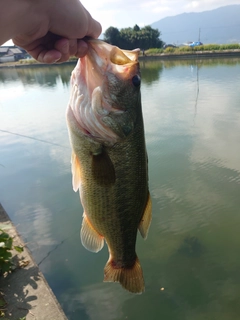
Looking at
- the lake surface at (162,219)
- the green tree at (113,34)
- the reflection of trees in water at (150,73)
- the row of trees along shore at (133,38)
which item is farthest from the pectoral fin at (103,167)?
the green tree at (113,34)

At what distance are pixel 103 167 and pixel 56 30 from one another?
649 mm

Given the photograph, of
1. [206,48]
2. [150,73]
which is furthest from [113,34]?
[150,73]

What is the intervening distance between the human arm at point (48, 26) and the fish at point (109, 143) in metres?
0.11

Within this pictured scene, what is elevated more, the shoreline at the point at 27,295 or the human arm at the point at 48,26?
the human arm at the point at 48,26

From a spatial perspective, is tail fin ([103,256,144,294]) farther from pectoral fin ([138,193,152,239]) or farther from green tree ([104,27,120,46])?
green tree ([104,27,120,46])

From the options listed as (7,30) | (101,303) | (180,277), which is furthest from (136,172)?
(180,277)

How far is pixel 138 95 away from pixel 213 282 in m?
2.92

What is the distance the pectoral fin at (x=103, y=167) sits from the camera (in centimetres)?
142

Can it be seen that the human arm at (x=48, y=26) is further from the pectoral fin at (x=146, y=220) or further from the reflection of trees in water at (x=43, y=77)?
the reflection of trees in water at (x=43, y=77)

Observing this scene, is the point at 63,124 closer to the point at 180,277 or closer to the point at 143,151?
the point at 180,277

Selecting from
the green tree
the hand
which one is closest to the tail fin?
the hand

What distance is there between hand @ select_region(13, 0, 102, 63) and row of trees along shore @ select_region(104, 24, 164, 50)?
118 ft

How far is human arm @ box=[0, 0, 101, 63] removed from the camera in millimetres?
854

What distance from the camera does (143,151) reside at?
1.49 meters
